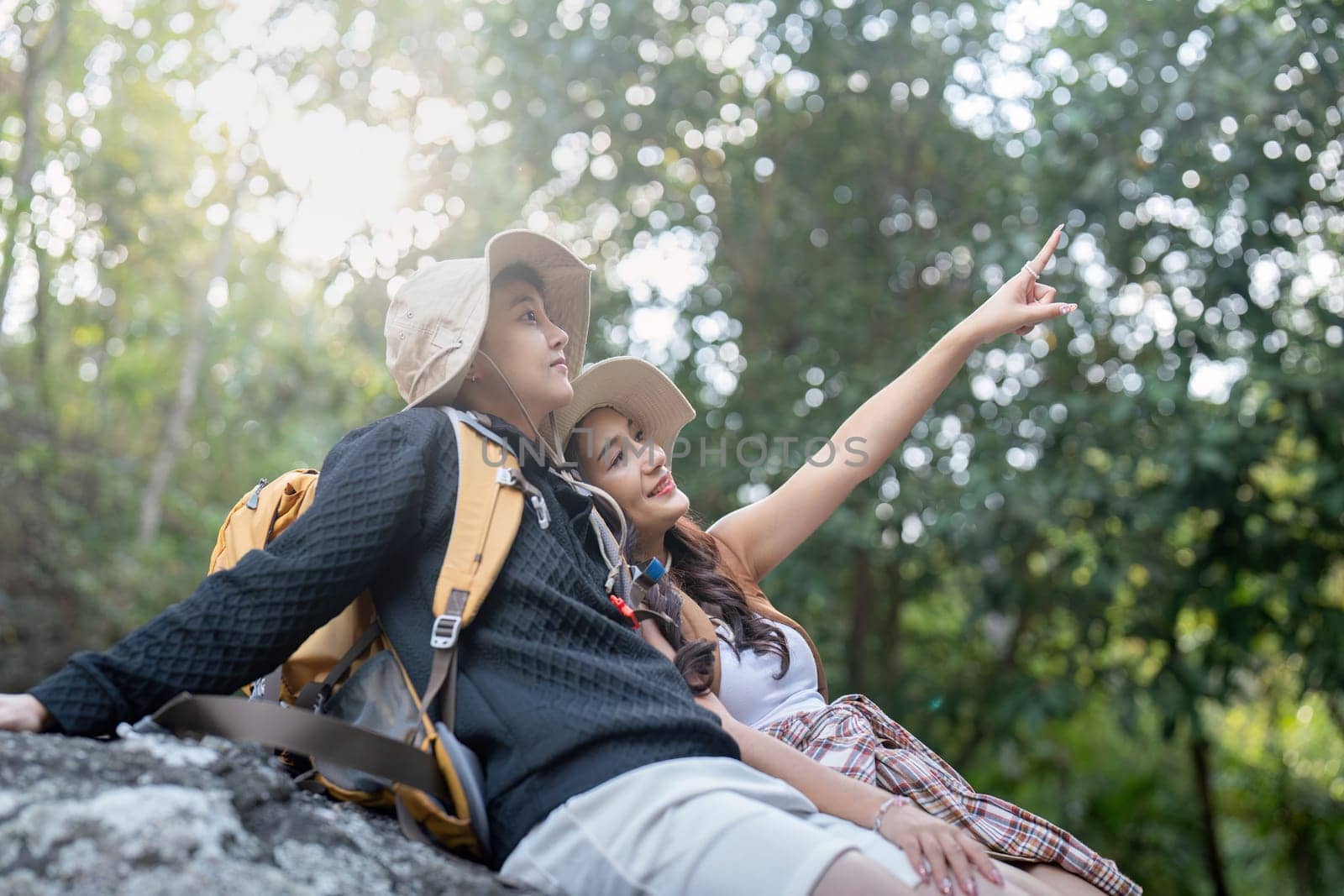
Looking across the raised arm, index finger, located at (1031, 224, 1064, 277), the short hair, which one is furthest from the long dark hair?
index finger, located at (1031, 224, 1064, 277)

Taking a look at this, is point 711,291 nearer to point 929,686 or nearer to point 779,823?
point 929,686

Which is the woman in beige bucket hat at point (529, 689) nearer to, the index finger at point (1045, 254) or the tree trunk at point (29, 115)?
the index finger at point (1045, 254)

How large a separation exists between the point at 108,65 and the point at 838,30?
855cm

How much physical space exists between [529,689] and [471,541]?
0.25 meters

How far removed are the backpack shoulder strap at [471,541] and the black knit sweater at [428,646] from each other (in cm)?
4

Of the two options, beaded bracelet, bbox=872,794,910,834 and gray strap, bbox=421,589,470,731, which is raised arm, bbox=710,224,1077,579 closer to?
beaded bracelet, bbox=872,794,910,834

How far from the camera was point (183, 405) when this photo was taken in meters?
10.9

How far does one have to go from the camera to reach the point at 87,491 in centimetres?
986

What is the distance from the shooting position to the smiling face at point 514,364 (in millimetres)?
2318

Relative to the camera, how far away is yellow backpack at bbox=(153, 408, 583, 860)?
178 cm

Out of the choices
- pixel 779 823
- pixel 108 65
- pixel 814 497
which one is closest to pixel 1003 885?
pixel 779 823

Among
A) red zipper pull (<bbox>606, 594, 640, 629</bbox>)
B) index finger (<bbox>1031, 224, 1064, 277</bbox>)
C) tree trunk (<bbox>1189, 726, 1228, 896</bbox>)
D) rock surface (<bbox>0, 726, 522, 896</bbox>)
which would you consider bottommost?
tree trunk (<bbox>1189, 726, 1228, 896</bbox>)

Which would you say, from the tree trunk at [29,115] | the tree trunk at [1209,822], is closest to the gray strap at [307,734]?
the tree trunk at [1209,822]

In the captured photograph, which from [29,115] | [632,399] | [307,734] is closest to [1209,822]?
[632,399]
